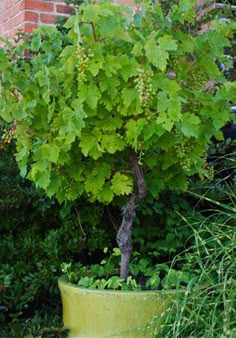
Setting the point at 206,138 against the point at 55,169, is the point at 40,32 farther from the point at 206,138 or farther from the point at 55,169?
the point at 206,138

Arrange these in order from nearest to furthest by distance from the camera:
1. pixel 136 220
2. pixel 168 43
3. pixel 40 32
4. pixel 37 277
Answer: pixel 168 43 → pixel 40 32 → pixel 37 277 → pixel 136 220

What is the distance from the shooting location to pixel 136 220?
290cm

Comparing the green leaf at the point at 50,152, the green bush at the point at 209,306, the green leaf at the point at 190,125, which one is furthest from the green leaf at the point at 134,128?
the green bush at the point at 209,306

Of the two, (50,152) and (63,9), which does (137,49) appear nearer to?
(50,152)

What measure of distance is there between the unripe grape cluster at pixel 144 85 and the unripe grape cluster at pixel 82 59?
7.1 inches

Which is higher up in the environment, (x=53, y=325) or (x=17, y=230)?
(x=17, y=230)

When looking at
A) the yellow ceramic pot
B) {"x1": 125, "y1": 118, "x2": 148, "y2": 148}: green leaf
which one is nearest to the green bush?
the yellow ceramic pot

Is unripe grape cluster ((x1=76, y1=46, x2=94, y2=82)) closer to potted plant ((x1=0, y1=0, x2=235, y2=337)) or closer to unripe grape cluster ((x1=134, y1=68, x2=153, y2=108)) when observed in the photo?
potted plant ((x1=0, y1=0, x2=235, y2=337))

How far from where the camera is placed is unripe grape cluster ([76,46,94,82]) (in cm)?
192

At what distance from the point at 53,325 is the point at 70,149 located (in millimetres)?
777

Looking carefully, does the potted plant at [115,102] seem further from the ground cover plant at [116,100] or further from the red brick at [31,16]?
the red brick at [31,16]

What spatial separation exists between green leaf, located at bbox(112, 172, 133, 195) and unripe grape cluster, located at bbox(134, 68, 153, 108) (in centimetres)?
37

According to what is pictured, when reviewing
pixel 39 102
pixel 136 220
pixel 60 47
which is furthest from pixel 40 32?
pixel 136 220

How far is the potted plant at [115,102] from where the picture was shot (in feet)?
6.36
